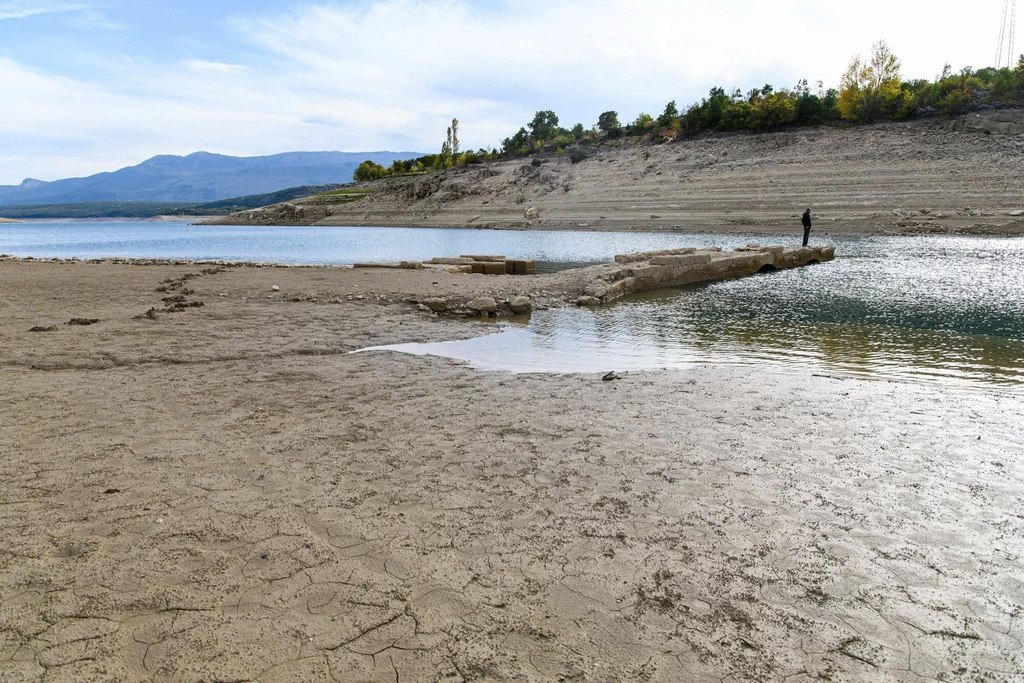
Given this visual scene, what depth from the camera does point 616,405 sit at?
5898mm

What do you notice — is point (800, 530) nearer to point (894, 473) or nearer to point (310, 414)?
point (894, 473)

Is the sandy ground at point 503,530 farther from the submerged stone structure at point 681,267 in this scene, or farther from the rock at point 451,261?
the rock at point 451,261

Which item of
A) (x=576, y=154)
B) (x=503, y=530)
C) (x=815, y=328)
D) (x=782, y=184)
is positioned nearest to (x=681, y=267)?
(x=815, y=328)

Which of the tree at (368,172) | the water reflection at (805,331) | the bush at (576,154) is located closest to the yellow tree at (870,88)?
the bush at (576,154)

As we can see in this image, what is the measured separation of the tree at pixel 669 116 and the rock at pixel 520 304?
184 feet

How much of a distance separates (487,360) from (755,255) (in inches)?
634

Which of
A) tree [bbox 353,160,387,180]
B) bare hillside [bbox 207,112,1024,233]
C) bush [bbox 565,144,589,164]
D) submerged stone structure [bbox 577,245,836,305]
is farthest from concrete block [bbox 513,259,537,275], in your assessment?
tree [bbox 353,160,387,180]

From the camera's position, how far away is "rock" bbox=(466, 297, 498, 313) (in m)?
11.8

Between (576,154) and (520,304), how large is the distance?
5351 cm

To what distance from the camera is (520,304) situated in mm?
12211

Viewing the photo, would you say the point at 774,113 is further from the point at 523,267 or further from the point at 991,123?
the point at 523,267

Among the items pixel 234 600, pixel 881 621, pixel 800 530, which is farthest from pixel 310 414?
pixel 881 621

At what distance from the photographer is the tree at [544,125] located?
308 ft

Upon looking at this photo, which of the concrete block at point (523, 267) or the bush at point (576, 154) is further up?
the bush at point (576, 154)
